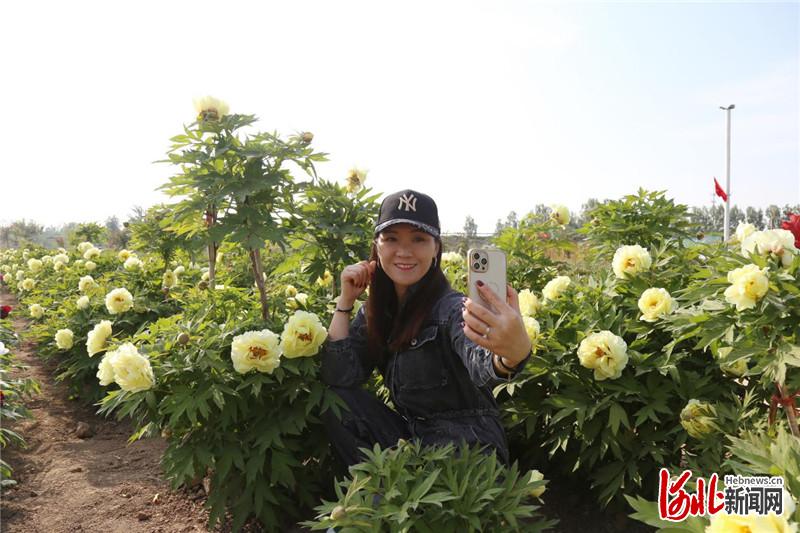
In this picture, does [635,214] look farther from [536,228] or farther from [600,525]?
[600,525]

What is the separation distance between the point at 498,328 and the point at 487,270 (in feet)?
0.64

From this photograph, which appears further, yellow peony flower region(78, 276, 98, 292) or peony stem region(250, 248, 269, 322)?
yellow peony flower region(78, 276, 98, 292)

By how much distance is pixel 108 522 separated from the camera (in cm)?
270

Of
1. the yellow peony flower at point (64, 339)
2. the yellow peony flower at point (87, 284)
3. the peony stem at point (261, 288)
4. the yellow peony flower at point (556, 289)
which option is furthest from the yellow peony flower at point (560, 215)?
the yellow peony flower at point (87, 284)

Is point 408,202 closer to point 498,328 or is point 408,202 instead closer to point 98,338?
point 498,328

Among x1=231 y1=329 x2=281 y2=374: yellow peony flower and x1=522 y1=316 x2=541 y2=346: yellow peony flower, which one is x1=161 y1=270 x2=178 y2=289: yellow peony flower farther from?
x1=522 y1=316 x2=541 y2=346: yellow peony flower

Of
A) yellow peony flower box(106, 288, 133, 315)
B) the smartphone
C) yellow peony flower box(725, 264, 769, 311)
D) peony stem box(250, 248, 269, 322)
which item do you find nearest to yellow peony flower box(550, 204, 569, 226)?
yellow peony flower box(725, 264, 769, 311)

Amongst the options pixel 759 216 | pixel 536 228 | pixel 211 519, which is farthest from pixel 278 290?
pixel 759 216

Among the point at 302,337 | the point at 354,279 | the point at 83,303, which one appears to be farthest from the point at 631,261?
the point at 83,303

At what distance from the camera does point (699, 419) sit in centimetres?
184

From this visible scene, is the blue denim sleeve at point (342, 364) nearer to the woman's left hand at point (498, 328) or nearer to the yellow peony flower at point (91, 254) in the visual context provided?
the woman's left hand at point (498, 328)

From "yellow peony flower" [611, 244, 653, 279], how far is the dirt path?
7.79 ft

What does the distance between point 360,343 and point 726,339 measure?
4.54ft

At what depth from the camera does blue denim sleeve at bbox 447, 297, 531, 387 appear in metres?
1.64
